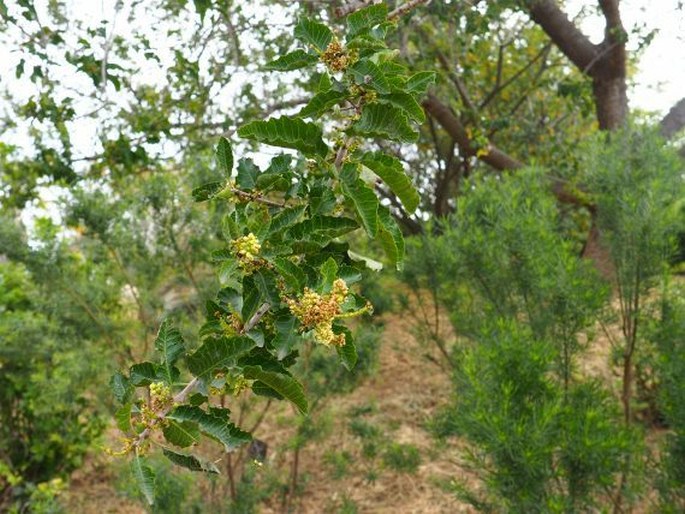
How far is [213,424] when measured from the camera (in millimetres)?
1127

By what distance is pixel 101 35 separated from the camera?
3.37 metres

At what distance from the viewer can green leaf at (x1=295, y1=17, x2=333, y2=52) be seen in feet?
4.42

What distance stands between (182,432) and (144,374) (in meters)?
0.13

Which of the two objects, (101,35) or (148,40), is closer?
(101,35)

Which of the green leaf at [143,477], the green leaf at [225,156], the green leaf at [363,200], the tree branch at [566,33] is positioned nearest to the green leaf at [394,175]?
the green leaf at [363,200]

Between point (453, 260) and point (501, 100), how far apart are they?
5.40 m

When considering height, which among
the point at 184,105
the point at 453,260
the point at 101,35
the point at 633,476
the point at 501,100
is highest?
the point at 501,100

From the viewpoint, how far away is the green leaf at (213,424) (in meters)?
Result: 1.10

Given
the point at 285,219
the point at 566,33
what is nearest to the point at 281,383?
the point at 285,219

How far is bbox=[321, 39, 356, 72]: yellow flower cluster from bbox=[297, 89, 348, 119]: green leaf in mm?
51

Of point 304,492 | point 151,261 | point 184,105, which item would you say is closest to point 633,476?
point 304,492

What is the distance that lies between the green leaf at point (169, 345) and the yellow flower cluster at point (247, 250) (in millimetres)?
165

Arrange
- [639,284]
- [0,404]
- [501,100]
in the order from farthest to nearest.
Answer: [501,100], [0,404], [639,284]

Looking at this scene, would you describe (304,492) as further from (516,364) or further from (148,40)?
(148,40)
